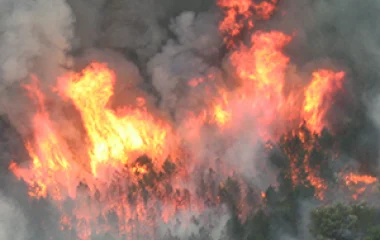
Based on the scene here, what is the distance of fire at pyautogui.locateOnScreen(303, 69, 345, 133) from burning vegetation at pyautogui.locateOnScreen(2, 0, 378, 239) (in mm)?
46

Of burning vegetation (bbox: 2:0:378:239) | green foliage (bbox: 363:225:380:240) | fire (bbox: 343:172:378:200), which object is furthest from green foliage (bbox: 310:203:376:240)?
burning vegetation (bbox: 2:0:378:239)

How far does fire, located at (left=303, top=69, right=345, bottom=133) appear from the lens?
26.5 meters

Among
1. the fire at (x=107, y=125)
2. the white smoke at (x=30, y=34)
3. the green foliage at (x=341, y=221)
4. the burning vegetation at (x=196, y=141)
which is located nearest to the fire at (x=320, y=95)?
the burning vegetation at (x=196, y=141)

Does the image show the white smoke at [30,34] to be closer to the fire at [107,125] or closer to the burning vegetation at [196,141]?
the burning vegetation at [196,141]

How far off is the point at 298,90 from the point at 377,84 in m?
3.43

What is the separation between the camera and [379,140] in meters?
26.1

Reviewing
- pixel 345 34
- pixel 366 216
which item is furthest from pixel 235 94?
pixel 366 216

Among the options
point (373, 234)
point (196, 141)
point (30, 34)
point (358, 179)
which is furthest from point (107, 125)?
point (373, 234)

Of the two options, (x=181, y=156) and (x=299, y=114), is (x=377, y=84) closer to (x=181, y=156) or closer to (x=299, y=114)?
(x=299, y=114)

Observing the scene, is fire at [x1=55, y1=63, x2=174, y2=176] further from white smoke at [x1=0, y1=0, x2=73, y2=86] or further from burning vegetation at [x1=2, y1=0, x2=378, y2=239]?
white smoke at [x1=0, y1=0, x2=73, y2=86]

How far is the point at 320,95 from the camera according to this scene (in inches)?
1048

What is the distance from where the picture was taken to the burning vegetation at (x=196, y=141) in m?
25.9

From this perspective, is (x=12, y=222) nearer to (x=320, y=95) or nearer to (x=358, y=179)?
(x=320, y=95)

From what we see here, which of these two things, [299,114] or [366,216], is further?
[299,114]
